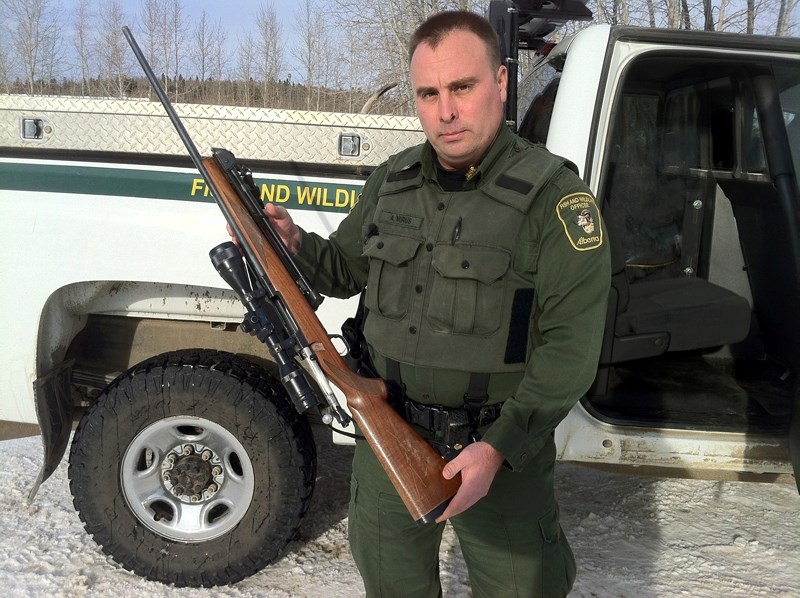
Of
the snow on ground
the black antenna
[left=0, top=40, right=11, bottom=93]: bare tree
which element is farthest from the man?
[left=0, top=40, right=11, bottom=93]: bare tree

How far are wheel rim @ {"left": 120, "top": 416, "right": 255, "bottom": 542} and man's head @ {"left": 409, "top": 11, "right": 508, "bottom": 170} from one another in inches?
56.5

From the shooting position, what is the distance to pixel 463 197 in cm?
174

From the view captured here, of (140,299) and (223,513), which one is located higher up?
(140,299)

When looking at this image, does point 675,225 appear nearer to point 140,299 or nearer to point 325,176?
point 325,176

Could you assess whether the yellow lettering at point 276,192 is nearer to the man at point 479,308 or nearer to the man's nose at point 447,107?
the man at point 479,308

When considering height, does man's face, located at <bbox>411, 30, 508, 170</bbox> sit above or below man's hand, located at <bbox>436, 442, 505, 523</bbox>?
above

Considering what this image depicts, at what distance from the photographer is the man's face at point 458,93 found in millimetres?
1605

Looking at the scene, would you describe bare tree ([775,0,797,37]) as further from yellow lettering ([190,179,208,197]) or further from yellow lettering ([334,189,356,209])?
yellow lettering ([190,179,208,197])

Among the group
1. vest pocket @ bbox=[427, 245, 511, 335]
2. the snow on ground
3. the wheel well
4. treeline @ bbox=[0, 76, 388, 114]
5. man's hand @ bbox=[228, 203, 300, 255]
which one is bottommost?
the snow on ground

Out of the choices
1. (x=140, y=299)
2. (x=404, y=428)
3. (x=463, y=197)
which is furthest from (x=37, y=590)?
(x=463, y=197)

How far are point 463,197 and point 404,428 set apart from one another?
0.56m

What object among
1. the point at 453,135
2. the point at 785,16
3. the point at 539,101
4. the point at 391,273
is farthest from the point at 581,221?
the point at 785,16

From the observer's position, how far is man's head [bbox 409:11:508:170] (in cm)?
161

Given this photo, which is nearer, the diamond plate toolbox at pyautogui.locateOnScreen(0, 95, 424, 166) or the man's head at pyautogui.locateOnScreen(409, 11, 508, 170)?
the man's head at pyautogui.locateOnScreen(409, 11, 508, 170)
